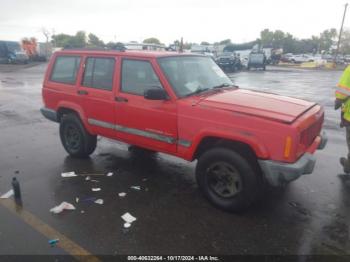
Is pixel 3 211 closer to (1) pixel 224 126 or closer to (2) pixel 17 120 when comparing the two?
(1) pixel 224 126

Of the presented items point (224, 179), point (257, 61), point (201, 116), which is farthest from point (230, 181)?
point (257, 61)

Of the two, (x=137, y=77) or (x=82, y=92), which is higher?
(x=137, y=77)

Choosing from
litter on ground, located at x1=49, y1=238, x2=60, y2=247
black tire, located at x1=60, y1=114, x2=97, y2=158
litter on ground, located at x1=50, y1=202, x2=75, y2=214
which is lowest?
litter on ground, located at x1=50, y1=202, x2=75, y2=214

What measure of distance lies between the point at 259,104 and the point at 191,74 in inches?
46.3

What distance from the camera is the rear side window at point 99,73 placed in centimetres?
505

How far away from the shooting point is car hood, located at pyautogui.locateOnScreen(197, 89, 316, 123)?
370cm

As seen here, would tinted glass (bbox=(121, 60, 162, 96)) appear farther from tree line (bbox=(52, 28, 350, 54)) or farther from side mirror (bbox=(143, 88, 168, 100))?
tree line (bbox=(52, 28, 350, 54))

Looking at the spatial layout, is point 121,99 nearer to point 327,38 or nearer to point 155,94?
point 155,94

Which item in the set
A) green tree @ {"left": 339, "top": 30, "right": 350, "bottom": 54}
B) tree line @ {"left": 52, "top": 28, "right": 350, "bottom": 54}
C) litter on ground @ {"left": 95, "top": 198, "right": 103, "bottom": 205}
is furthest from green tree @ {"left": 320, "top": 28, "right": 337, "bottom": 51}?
litter on ground @ {"left": 95, "top": 198, "right": 103, "bottom": 205}

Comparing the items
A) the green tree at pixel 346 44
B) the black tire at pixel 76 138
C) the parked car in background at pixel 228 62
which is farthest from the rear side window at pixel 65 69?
the green tree at pixel 346 44

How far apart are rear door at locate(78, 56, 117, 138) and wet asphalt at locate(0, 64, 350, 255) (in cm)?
81

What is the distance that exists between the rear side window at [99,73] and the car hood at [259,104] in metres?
1.72

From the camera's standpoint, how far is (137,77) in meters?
4.73

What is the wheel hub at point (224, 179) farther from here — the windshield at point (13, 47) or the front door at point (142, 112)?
the windshield at point (13, 47)
